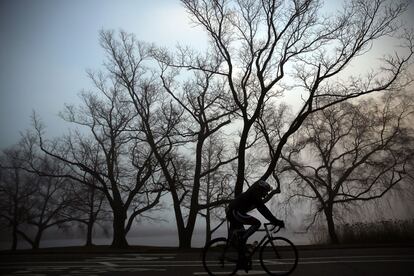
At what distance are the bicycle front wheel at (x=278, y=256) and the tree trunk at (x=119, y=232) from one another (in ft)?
68.1

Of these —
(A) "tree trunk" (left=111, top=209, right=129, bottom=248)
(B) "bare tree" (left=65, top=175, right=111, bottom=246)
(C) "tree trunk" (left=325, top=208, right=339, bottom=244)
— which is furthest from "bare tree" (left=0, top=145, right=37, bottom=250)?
(C) "tree trunk" (left=325, top=208, right=339, bottom=244)

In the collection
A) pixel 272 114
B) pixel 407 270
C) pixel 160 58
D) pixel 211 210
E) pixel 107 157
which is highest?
pixel 160 58

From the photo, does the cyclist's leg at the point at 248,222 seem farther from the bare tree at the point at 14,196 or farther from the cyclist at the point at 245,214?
the bare tree at the point at 14,196

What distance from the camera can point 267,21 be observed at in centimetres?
2427

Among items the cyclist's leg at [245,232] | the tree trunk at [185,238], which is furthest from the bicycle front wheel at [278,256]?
the tree trunk at [185,238]

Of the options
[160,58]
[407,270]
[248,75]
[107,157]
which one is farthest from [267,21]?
[407,270]

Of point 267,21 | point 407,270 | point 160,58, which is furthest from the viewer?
point 160,58

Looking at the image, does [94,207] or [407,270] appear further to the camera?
[94,207]

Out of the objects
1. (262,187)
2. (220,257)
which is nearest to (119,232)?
(220,257)

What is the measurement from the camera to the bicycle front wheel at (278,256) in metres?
A: 8.23

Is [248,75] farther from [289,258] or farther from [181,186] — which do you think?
[289,258]

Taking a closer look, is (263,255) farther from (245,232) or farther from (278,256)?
(245,232)

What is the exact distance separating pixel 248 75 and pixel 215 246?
60.1 ft

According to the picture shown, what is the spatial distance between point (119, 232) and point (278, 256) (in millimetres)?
21749
